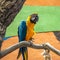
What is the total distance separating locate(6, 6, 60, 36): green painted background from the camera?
14.9 feet

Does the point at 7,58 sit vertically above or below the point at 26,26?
below

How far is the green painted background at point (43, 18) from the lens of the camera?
4.55 metres

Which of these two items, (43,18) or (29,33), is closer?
(29,33)

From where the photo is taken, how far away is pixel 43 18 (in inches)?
202

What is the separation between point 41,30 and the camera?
451cm

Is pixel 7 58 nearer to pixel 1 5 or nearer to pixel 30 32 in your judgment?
pixel 30 32

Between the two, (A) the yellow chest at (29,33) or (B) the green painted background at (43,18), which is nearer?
(A) the yellow chest at (29,33)

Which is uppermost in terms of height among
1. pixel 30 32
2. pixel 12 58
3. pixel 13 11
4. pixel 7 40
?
pixel 13 11

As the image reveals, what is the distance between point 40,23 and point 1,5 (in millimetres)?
3229

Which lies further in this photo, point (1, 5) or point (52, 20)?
point (52, 20)

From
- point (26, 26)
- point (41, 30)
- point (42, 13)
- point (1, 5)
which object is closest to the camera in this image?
point (1, 5)

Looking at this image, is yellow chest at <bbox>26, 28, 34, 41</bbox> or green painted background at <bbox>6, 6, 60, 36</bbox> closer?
yellow chest at <bbox>26, 28, 34, 41</bbox>

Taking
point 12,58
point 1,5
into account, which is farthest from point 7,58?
point 1,5

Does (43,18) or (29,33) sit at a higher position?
(43,18)
